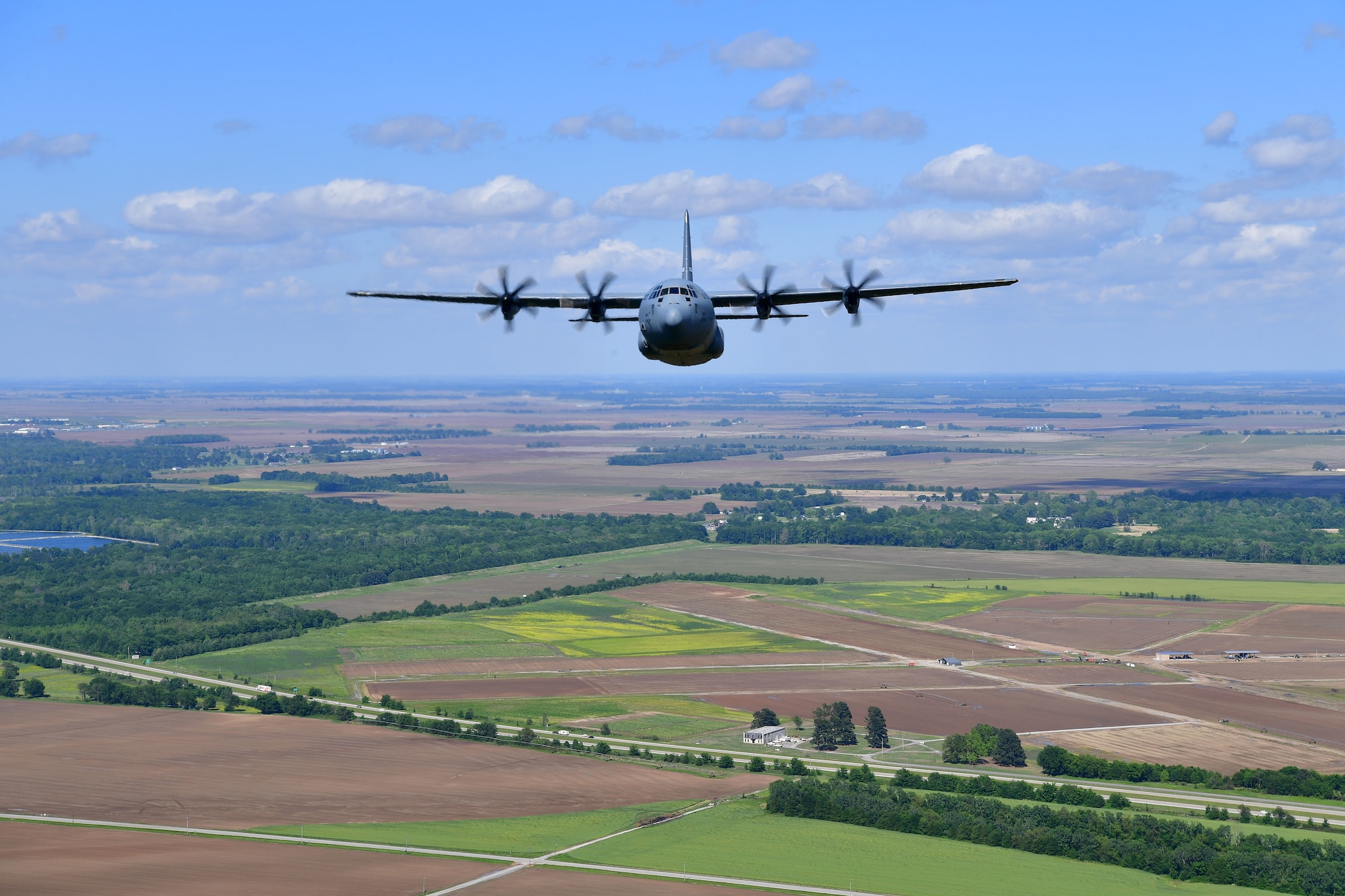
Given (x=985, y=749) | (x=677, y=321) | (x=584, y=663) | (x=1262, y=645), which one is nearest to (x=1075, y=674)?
(x=1262, y=645)

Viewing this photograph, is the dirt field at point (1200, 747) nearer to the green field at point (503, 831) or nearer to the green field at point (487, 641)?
the green field at point (503, 831)

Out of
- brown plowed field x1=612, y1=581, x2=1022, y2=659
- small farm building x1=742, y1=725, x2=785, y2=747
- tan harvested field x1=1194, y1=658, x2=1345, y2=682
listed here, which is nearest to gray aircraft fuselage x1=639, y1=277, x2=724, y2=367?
small farm building x1=742, y1=725, x2=785, y2=747

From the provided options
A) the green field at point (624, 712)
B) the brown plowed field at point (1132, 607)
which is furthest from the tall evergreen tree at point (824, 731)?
the brown plowed field at point (1132, 607)

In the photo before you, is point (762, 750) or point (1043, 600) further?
point (1043, 600)

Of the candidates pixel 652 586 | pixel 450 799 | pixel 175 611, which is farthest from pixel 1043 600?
pixel 175 611

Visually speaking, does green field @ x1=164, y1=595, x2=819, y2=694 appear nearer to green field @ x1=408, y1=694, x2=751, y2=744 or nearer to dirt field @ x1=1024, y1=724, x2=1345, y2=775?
green field @ x1=408, y1=694, x2=751, y2=744

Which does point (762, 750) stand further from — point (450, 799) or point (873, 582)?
point (873, 582)
